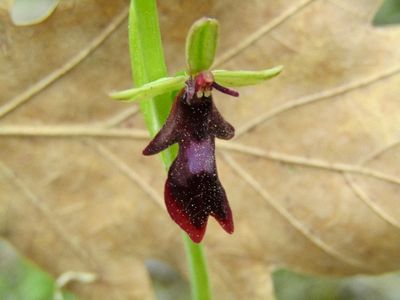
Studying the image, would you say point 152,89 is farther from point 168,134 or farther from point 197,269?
point 197,269

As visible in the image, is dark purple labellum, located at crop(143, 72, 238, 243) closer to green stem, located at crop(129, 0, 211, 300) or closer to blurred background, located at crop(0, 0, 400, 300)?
green stem, located at crop(129, 0, 211, 300)

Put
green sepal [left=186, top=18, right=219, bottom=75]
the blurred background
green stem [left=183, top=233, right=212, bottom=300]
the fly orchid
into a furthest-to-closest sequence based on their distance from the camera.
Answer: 1. the blurred background
2. green stem [left=183, top=233, right=212, bottom=300]
3. the fly orchid
4. green sepal [left=186, top=18, right=219, bottom=75]

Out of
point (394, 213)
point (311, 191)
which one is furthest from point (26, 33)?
point (394, 213)

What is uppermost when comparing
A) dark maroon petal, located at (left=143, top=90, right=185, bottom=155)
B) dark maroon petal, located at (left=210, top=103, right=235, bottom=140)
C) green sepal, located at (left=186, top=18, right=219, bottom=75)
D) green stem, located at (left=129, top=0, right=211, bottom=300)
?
green stem, located at (left=129, top=0, right=211, bottom=300)

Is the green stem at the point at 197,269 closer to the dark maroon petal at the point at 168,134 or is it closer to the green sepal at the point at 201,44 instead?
the dark maroon petal at the point at 168,134

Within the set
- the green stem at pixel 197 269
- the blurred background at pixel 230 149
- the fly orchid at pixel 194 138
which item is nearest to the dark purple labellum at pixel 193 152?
the fly orchid at pixel 194 138

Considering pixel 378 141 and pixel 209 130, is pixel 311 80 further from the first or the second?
pixel 209 130

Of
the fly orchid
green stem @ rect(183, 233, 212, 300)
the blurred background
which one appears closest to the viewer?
the fly orchid

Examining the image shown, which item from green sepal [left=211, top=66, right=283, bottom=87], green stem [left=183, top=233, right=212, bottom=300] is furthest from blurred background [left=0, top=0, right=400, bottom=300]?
green sepal [left=211, top=66, right=283, bottom=87]

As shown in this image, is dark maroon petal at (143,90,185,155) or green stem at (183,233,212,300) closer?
dark maroon petal at (143,90,185,155)
